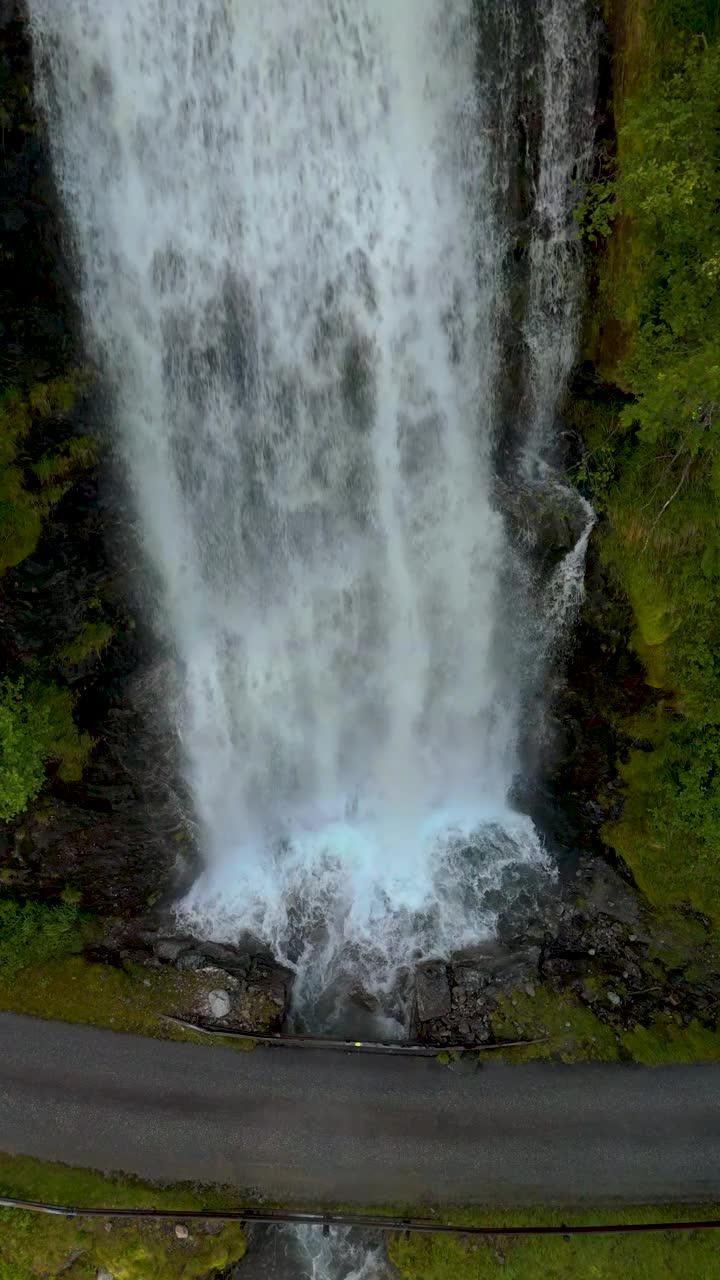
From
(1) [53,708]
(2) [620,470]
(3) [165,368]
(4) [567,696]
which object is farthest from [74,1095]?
(2) [620,470]

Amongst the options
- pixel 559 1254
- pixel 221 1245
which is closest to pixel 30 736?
pixel 221 1245

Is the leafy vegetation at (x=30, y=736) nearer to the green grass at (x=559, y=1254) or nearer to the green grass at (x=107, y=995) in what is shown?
the green grass at (x=107, y=995)

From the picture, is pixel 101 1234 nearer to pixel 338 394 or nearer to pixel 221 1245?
pixel 221 1245

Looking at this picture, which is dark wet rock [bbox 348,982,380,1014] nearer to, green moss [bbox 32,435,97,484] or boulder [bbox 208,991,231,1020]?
boulder [bbox 208,991,231,1020]

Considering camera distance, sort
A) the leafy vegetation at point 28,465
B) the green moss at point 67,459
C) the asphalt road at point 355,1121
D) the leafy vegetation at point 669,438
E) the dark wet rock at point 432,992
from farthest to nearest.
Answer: the dark wet rock at point 432,992 < the asphalt road at point 355,1121 < the green moss at point 67,459 < the leafy vegetation at point 28,465 < the leafy vegetation at point 669,438

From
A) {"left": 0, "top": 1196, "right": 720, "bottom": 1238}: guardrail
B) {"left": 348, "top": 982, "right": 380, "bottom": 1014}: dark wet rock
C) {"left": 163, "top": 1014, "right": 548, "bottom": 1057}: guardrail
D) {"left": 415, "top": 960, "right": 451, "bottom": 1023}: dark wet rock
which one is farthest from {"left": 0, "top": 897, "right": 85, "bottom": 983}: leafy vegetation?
{"left": 415, "top": 960, "right": 451, "bottom": 1023}: dark wet rock

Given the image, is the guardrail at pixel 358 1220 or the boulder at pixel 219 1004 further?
the boulder at pixel 219 1004

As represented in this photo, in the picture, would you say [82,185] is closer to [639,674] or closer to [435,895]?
[639,674]

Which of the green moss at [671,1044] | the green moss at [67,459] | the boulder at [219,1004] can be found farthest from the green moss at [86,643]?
the green moss at [671,1044]
